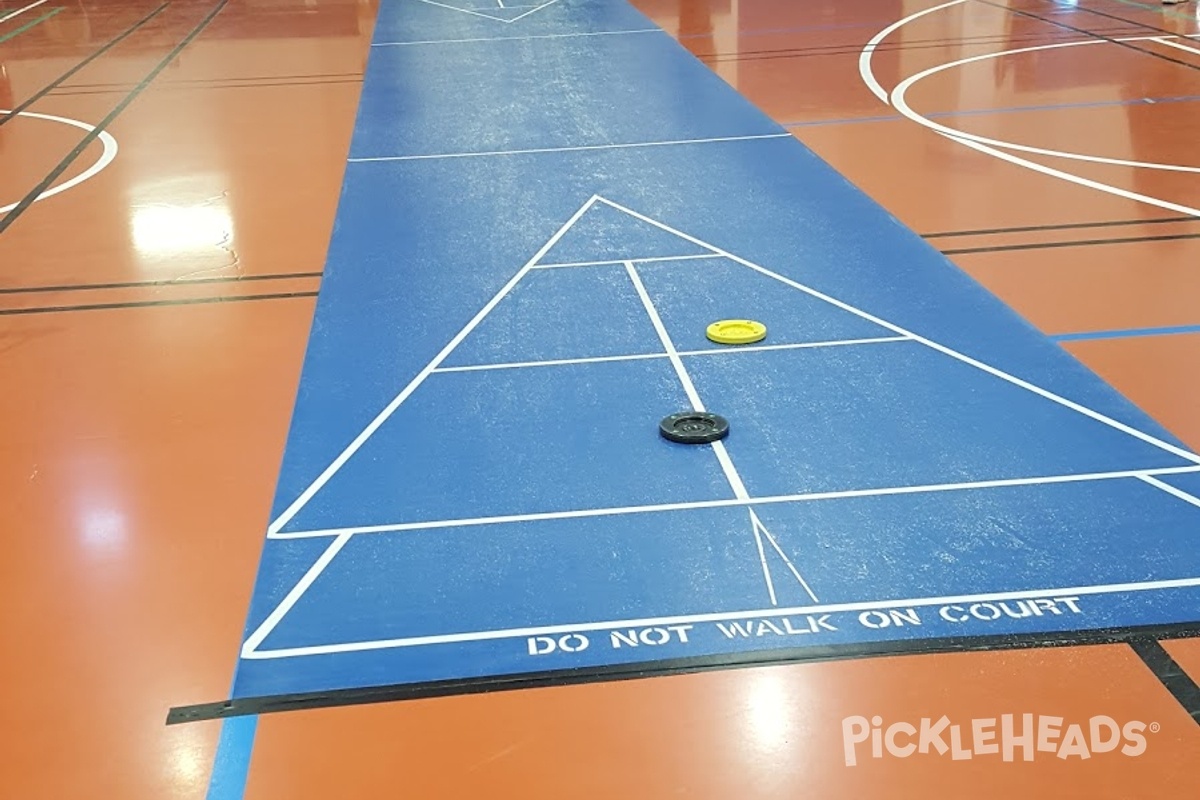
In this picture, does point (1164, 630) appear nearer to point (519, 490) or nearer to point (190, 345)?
point (519, 490)

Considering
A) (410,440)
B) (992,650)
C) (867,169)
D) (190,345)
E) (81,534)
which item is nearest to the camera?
(992,650)

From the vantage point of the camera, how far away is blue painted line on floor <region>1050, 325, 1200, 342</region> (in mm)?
4555

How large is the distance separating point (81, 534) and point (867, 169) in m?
4.66

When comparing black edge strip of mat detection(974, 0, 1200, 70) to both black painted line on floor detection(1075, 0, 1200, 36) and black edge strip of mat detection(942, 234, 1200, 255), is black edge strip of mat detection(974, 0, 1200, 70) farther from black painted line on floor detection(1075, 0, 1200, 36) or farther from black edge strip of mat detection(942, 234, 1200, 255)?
black edge strip of mat detection(942, 234, 1200, 255)

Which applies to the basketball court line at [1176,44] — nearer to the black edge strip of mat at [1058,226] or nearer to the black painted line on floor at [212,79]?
the black edge strip of mat at [1058,226]

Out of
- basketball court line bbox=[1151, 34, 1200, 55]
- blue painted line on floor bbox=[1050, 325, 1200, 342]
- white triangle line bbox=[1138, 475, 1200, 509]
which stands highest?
basketball court line bbox=[1151, 34, 1200, 55]

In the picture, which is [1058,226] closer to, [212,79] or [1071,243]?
[1071,243]

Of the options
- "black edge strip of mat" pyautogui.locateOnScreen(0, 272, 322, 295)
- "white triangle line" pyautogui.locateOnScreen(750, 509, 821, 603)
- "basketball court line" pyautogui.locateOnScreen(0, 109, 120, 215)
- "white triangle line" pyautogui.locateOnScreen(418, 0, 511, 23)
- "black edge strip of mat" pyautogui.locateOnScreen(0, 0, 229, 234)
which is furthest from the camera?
"white triangle line" pyautogui.locateOnScreen(418, 0, 511, 23)

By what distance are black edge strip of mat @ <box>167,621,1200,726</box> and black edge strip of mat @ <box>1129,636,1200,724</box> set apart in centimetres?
3

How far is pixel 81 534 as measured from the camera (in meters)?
3.56

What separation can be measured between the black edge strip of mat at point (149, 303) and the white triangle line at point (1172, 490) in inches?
130

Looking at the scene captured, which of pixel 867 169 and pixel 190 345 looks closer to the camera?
pixel 190 345

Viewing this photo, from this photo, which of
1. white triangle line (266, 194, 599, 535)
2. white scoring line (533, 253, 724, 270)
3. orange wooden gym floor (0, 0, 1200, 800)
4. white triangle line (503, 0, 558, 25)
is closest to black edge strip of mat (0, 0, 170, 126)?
orange wooden gym floor (0, 0, 1200, 800)

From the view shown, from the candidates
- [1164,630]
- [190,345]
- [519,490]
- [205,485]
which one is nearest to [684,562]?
[519,490]
